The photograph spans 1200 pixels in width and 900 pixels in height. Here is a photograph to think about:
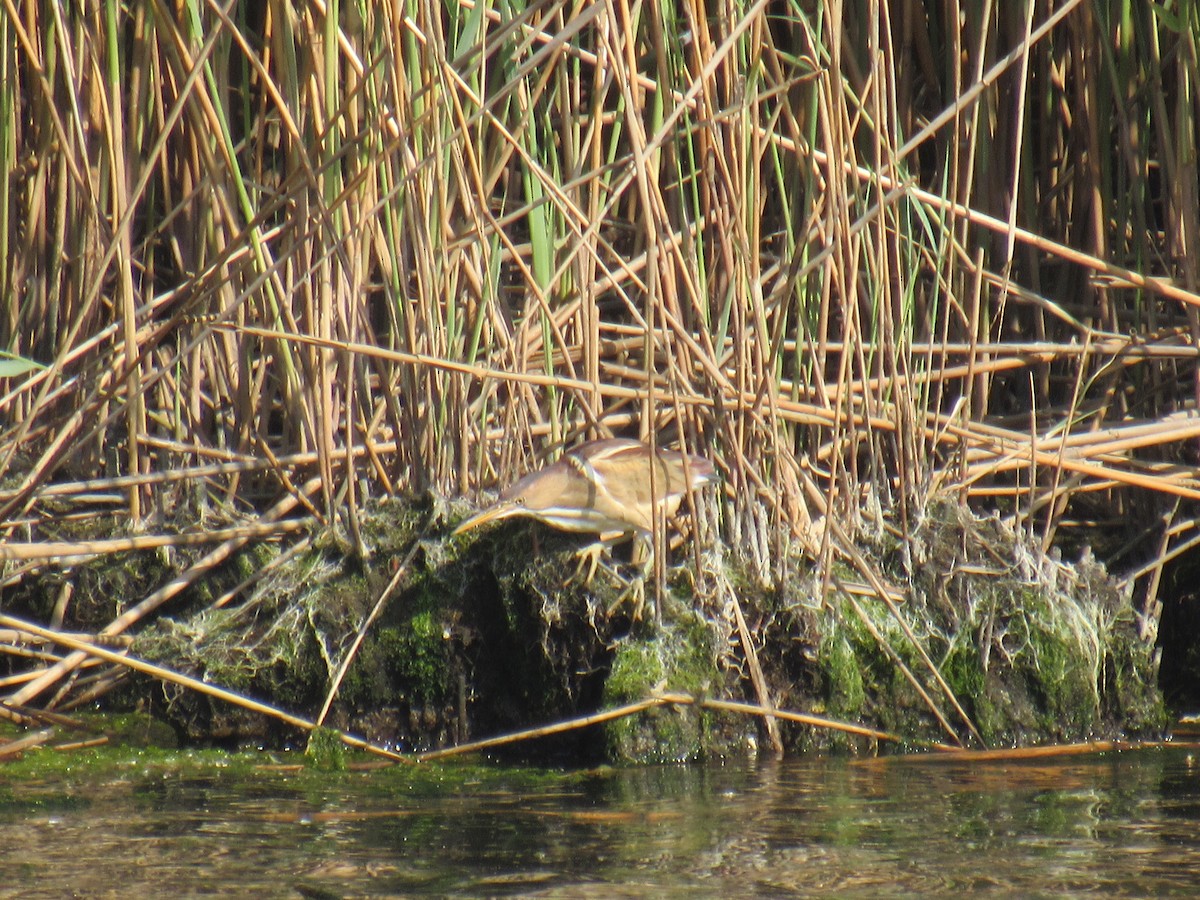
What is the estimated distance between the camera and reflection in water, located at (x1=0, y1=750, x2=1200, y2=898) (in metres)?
2.12

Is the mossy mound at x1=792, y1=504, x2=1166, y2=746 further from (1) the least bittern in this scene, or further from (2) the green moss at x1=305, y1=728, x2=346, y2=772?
(2) the green moss at x1=305, y1=728, x2=346, y2=772

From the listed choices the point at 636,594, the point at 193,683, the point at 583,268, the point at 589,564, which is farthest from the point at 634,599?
the point at 193,683

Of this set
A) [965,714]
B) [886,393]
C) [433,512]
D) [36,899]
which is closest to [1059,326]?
[886,393]

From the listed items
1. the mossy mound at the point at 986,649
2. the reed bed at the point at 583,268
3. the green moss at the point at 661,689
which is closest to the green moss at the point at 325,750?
the reed bed at the point at 583,268

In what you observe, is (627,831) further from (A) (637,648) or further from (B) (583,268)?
(B) (583,268)

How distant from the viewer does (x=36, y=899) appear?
2.01 metres

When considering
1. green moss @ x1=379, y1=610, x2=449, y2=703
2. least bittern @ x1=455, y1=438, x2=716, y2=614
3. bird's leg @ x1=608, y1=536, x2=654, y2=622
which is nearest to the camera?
least bittern @ x1=455, y1=438, x2=716, y2=614

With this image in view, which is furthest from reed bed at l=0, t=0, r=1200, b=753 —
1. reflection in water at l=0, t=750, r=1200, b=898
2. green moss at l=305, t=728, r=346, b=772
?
reflection in water at l=0, t=750, r=1200, b=898

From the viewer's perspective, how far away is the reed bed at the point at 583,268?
313 centimetres

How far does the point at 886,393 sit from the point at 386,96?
153 cm

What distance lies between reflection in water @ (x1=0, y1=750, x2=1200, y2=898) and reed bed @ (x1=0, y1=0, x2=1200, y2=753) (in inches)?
23.7

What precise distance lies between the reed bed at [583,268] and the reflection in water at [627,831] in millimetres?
601

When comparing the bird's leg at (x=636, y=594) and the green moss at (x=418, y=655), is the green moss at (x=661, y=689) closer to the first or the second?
the bird's leg at (x=636, y=594)

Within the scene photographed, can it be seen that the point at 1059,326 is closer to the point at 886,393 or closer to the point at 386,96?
the point at 886,393
